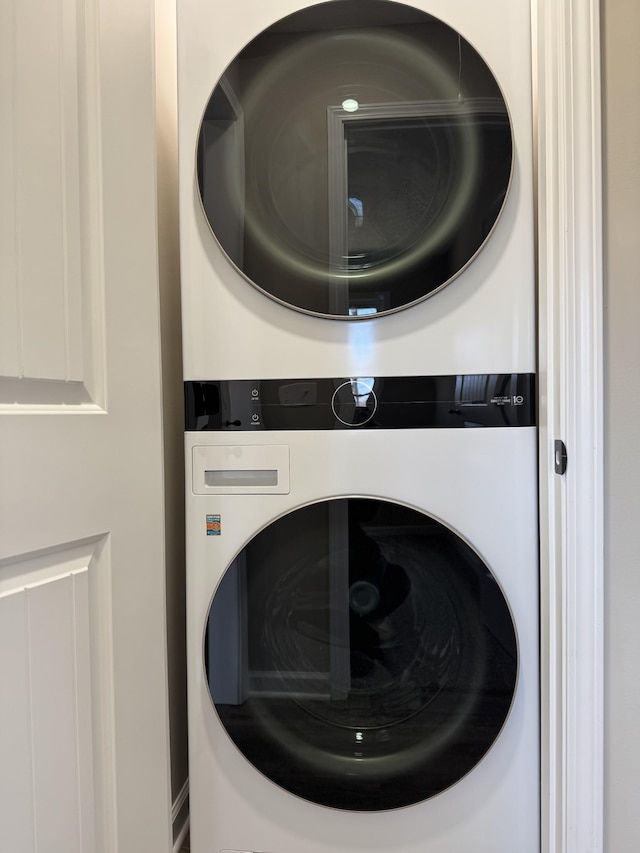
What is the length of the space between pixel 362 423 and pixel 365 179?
1.26 feet

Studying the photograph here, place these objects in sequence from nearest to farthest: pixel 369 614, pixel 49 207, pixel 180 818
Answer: pixel 49 207
pixel 369 614
pixel 180 818

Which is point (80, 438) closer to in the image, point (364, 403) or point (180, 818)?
point (364, 403)

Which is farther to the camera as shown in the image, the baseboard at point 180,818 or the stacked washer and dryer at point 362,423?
the baseboard at point 180,818

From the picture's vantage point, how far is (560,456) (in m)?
0.75

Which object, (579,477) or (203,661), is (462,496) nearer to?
(579,477)

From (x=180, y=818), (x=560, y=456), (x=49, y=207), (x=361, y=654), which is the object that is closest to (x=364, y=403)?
(x=560, y=456)

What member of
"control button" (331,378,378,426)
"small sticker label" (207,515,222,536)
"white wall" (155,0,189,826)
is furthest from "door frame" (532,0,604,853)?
"white wall" (155,0,189,826)

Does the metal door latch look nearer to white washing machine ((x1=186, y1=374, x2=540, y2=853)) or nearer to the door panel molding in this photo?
white washing machine ((x1=186, y1=374, x2=540, y2=853))

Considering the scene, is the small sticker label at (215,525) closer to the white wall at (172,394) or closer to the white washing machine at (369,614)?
the white washing machine at (369,614)

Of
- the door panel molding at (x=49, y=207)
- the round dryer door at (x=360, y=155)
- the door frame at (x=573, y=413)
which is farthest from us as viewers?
the round dryer door at (x=360, y=155)

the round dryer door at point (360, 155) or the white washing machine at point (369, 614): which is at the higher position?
the round dryer door at point (360, 155)

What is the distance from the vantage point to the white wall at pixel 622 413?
61 centimetres

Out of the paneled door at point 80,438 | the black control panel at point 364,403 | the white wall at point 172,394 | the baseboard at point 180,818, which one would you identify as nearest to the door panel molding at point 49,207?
the paneled door at point 80,438

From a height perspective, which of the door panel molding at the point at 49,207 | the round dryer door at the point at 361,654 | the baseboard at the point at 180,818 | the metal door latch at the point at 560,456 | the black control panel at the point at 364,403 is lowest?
the baseboard at the point at 180,818
